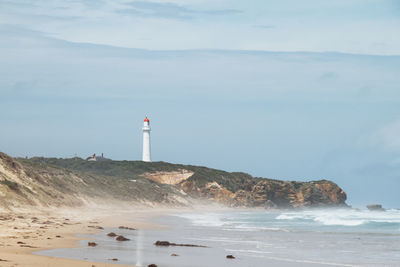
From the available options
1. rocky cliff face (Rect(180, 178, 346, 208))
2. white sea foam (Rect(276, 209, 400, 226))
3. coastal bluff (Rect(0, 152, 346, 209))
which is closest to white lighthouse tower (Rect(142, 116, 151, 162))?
coastal bluff (Rect(0, 152, 346, 209))

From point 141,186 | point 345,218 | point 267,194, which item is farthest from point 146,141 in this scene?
A: point 345,218

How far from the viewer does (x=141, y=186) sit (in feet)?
210

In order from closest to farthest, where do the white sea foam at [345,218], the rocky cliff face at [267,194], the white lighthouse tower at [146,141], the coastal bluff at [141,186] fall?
the coastal bluff at [141,186]
the white sea foam at [345,218]
the rocky cliff face at [267,194]
the white lighthouse tower at [146,141]

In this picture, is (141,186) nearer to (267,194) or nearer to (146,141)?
(267,194)

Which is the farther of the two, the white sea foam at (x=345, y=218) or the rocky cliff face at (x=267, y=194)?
the rocky cliff face at (x=267, y=194)

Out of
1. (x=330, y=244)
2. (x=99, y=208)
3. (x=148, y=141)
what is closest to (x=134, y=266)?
(x=330, y=244)

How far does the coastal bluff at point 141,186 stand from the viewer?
35812 millimetres

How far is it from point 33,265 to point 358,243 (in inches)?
514

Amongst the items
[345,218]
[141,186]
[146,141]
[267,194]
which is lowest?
[345,218]

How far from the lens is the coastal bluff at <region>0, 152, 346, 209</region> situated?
35812 millimetres

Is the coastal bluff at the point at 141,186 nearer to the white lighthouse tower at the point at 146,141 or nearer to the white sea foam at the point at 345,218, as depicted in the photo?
the white lighthouse tower at the point at 146,141

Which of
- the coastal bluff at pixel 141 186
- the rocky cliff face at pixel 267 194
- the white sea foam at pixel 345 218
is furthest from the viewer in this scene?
the rocky cliff face at pixel 267 194

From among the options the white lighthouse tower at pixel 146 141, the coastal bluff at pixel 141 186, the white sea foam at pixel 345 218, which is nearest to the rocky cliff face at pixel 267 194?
the coastal bluff at pixel 141 186

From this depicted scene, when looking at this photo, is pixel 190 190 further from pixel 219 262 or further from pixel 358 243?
pixel 219 262
